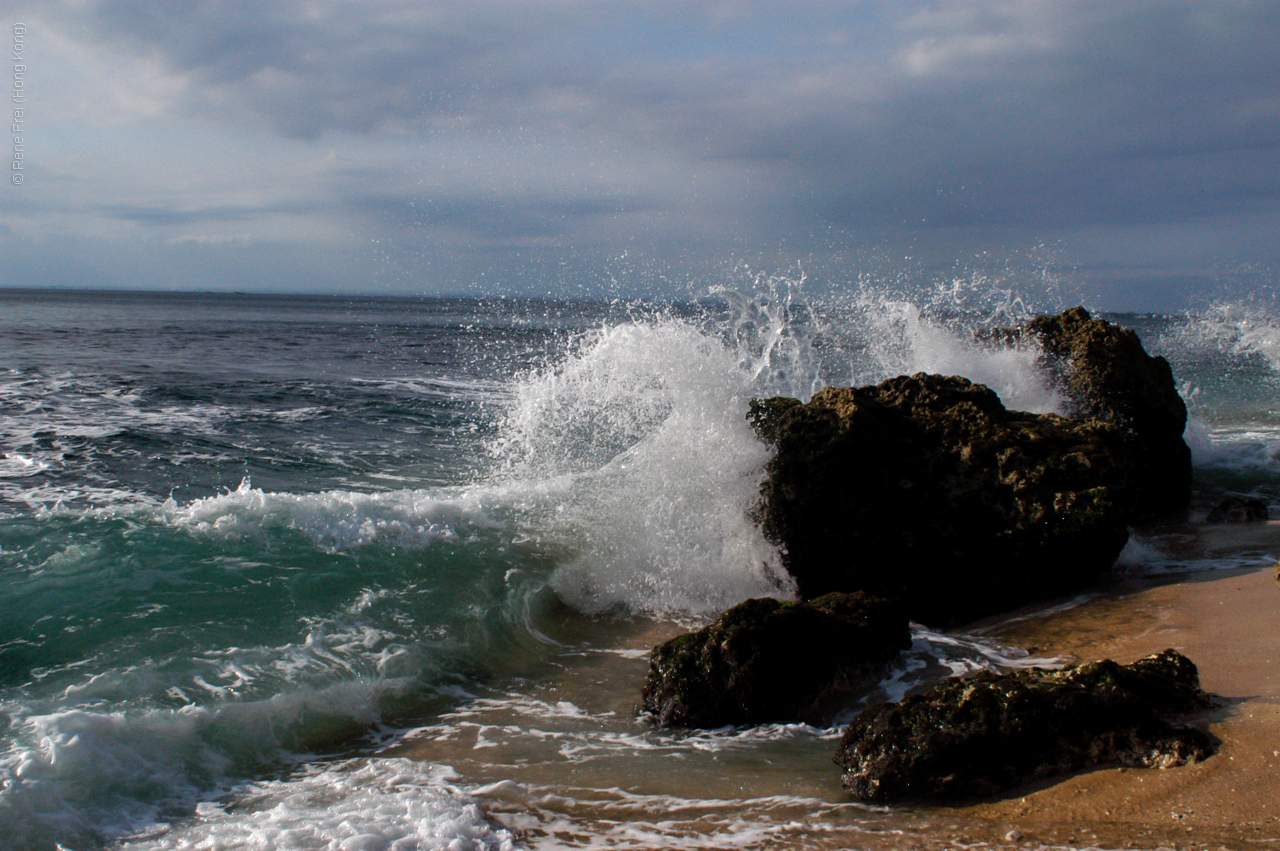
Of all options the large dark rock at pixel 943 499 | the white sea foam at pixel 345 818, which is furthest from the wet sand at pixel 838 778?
the large dark rock at pixel 943 499

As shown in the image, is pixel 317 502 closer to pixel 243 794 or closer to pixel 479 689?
pixel 479 689

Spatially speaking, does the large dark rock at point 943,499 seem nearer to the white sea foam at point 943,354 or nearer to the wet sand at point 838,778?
the wet sand at point 838,778

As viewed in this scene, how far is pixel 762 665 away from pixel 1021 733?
4.35 feet

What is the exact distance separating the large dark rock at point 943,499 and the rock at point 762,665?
128cm

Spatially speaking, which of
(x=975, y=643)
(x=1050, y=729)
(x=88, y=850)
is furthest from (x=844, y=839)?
(x=88, y=850)

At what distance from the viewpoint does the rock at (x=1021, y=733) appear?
10.6 ft

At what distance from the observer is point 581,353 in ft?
32.8

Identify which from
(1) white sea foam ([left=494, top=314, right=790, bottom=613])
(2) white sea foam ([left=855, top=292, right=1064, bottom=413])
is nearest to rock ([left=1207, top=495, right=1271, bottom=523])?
(2) white sea foam ([left=855, top=292, right=1064, bottom=413])

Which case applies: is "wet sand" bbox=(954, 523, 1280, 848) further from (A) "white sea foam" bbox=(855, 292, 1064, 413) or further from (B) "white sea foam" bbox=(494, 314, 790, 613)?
(A) "white sea foam" bbox=(855, 292, 1064, 413)

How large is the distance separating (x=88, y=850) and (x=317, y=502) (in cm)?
396

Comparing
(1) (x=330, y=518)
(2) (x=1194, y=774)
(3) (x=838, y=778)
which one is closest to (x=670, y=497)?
(1) (x=330, y=518)

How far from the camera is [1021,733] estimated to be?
331 cm

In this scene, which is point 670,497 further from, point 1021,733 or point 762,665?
point 1021,733

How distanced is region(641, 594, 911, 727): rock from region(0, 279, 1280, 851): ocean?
0.52 ft
